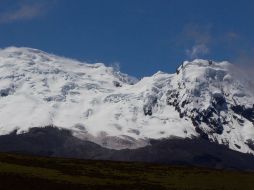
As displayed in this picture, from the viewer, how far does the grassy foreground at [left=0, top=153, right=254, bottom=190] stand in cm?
9006

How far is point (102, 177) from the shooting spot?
103 meters

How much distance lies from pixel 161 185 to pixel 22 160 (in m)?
33.3

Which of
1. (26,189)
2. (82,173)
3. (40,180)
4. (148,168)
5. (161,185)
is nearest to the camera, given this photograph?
(26,189)

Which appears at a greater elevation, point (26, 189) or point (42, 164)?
point (42, 164)

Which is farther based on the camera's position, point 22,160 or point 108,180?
point 22,160

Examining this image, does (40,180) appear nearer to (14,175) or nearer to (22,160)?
(14,175)

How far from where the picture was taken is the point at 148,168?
129500mm

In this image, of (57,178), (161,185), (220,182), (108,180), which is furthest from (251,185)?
(57,178)

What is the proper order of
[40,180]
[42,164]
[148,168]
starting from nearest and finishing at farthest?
[40,180]
[42,164]
[148,168]

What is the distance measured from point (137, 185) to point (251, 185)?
2559 centimetres

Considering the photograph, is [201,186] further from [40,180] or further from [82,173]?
[40,180]

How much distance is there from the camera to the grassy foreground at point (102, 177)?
9006 centimetres

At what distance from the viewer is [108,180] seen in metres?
99.8

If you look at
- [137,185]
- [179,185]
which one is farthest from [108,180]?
[179,185]
